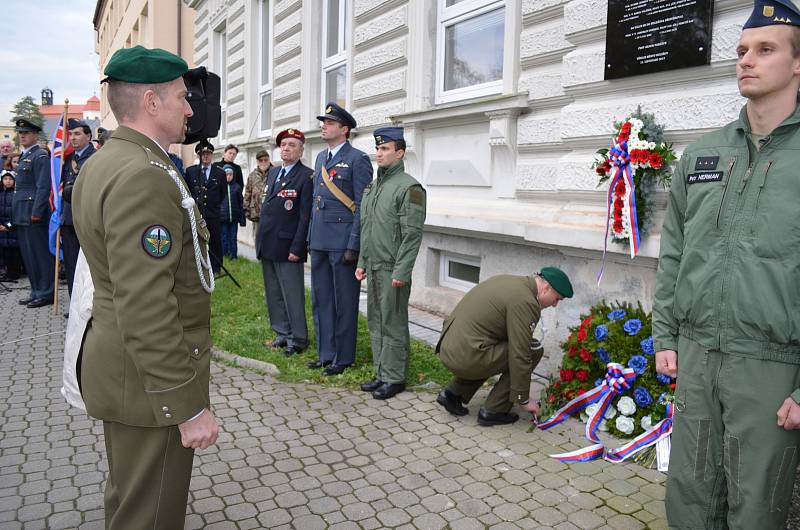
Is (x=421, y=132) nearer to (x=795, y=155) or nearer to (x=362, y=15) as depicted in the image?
(x=362, y=15)

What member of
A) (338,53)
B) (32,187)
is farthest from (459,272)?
(32,187)

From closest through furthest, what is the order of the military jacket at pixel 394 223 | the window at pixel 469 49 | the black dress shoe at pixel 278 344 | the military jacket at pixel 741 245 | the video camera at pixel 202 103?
the military jacket at pixel 741 245, the video camera at pixel 202 103, the military jacket at pixel 394 223, the black dress shoe at pixel 278 344, the window at pixel 469 49

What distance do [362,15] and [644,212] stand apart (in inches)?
211

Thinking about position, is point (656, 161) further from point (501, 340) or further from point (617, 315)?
point (501, 340)

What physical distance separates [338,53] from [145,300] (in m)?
8.76

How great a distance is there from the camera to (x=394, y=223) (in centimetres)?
495

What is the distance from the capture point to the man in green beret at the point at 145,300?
1.93 metres

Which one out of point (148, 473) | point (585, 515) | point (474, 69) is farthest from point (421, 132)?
point (148, 473)

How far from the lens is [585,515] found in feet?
10.7

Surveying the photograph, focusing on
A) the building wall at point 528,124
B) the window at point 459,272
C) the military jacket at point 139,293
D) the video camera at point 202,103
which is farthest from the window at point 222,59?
the military jacket at point 139,293

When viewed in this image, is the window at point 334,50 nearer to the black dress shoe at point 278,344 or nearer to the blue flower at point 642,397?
the black dress shoe at point 278,344

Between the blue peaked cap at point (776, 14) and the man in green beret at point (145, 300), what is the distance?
2035mm

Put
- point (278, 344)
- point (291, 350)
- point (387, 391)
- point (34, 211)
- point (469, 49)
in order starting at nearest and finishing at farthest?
point (387, 391) < point (291, 350) < point (278, 344) < point (469, 49) < point (34, 211)

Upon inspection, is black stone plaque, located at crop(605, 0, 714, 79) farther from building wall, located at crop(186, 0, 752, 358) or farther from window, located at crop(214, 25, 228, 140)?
window, located at crop(214, 25, 228, 140)
